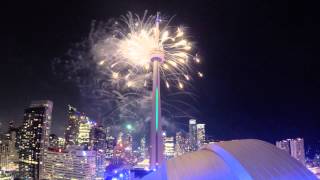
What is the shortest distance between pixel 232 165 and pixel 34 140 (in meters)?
136

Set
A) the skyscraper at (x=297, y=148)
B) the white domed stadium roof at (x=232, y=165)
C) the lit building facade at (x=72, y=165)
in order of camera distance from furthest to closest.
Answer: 1. the skyscraper at (x=297, y=148)
2. the lit building facade at (x=72, y=165)
3. the white domed stadium roof at (x=232, y=165)

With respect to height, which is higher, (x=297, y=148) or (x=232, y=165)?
(x=232, y=165)

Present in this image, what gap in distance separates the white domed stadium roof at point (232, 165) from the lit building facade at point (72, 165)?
95865 millimetres

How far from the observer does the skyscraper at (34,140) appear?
136875mm

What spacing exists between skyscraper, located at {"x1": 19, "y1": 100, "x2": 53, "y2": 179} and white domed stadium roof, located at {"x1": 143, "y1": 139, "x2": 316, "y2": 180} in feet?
393

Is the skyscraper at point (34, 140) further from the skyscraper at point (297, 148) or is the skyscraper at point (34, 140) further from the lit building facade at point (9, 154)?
the skyscraper at point (297, 148)

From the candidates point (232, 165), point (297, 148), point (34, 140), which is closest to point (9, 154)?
point (34, 140)

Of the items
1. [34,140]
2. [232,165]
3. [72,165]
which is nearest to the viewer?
[232,165]

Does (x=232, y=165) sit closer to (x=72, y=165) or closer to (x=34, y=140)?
(x=72, y=165)

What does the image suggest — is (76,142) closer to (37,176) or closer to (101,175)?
(37,176)

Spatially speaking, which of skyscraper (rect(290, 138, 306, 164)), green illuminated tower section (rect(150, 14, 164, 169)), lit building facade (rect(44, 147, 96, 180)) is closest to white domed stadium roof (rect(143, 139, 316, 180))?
green illuminated tower section (rect(150, 14, 164, 169))

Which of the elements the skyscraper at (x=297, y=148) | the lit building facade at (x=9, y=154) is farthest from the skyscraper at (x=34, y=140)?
the skyscraper at (x=297, y=148)

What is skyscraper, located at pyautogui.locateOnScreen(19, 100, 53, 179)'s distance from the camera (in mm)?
136875

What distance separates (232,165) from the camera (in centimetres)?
2066
